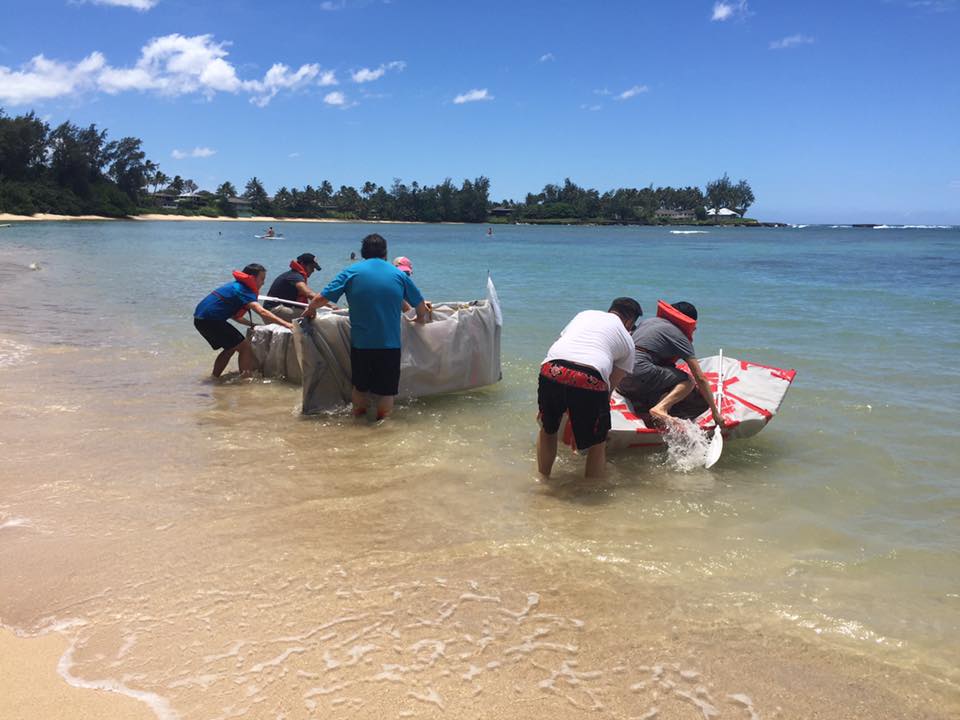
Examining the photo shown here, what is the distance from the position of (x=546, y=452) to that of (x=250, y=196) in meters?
158

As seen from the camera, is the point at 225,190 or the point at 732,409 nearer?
the point at 732,409

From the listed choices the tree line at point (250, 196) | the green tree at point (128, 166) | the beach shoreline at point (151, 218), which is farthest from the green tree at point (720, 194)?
the green tree at point (128, 166)

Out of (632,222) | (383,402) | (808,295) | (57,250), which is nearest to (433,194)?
(632,222)

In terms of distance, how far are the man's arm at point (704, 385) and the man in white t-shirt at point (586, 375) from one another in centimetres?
82

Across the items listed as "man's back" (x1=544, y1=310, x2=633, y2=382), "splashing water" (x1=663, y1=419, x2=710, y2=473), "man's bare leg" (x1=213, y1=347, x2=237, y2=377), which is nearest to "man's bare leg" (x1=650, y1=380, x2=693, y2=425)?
"splashing water" (x1=663, y1=419, x2=710, y2=473)

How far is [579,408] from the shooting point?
188 inches

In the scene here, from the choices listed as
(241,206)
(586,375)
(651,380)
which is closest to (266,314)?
(651,380)

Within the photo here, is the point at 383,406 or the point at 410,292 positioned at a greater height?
the point at 410,292

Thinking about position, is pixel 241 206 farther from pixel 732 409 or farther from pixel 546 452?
pixel 546 452

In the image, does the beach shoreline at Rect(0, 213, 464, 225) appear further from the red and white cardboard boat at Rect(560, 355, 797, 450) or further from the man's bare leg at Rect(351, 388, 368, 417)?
the red and white cardboard boat at Rect(560, 355, 797, 450)

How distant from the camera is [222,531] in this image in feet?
13.6

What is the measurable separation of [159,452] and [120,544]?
1796 millimetres

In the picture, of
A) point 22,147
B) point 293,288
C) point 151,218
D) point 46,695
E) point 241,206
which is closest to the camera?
point 46,695

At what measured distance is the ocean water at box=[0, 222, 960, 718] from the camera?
2916 mm
